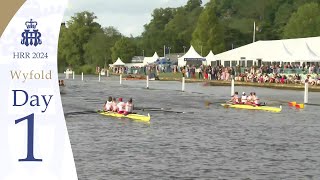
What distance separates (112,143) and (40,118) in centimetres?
1929

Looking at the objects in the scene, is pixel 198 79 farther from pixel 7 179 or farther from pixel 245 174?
pixel 7 179

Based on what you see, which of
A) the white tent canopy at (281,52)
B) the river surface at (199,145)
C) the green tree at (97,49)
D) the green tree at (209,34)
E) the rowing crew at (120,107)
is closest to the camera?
the river surface at (199,145)

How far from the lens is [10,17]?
9.67m

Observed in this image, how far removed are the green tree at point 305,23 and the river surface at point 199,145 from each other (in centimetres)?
7644

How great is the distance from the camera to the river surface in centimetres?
2170

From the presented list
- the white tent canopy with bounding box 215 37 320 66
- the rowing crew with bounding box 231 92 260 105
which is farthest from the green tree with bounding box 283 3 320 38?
the rowing crew with bounding box 231 92 260 105

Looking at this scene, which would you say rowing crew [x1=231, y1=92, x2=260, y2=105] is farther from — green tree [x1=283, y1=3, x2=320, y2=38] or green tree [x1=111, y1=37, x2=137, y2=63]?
green tree [x1=111, y1=37, x2=137, y2=63]

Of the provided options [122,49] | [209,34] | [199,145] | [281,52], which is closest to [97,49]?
[122,49]

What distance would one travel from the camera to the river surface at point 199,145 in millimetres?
21703

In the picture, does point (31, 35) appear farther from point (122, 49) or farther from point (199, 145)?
point (122, 49)

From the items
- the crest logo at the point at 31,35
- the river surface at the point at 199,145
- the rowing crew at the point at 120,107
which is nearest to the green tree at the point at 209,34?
the river surface at the point at 199,145

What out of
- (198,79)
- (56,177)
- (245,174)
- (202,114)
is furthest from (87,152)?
(198,79)

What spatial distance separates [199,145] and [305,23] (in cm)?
10335

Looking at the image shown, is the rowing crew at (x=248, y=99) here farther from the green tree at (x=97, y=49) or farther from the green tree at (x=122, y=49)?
the green tree at (x=97, y=49)
